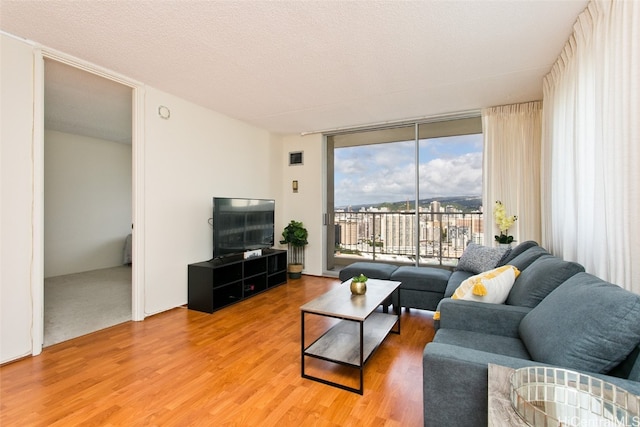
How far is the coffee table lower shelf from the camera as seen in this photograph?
1938 millimetres

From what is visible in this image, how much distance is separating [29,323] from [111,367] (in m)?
0.85

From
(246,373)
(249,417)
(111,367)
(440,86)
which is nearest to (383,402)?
(249,417)

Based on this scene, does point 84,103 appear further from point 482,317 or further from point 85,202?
point 482,317

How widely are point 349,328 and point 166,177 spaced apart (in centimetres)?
266

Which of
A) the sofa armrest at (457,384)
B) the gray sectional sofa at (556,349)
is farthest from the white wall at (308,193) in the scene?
the sofa armrest at (457,384)

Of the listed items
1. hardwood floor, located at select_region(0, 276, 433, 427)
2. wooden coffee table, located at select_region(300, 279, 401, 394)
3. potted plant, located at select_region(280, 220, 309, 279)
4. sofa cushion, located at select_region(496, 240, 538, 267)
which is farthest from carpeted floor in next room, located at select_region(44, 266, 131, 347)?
sofa cushion, located at select_region(496, 240, 538, 267)

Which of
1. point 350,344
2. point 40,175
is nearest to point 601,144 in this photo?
point 350,344

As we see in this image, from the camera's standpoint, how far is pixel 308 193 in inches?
209

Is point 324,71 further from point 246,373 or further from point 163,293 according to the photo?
point 163,293

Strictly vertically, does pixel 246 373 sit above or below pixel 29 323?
below

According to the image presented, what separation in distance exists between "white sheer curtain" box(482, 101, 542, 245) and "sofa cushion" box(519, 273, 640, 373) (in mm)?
2741

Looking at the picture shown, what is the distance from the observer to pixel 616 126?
4.98ft

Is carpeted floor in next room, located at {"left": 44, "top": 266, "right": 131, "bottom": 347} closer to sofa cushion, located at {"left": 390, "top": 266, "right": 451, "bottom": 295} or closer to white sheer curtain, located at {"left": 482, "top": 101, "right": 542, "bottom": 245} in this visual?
sofa cushion, located at {"left": 390, "top": 266, "right": 451, "bottom": 295}

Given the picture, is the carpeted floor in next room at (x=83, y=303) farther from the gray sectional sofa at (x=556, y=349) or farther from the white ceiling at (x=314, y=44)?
the gray sectional sofa at (x=556, y=349)
